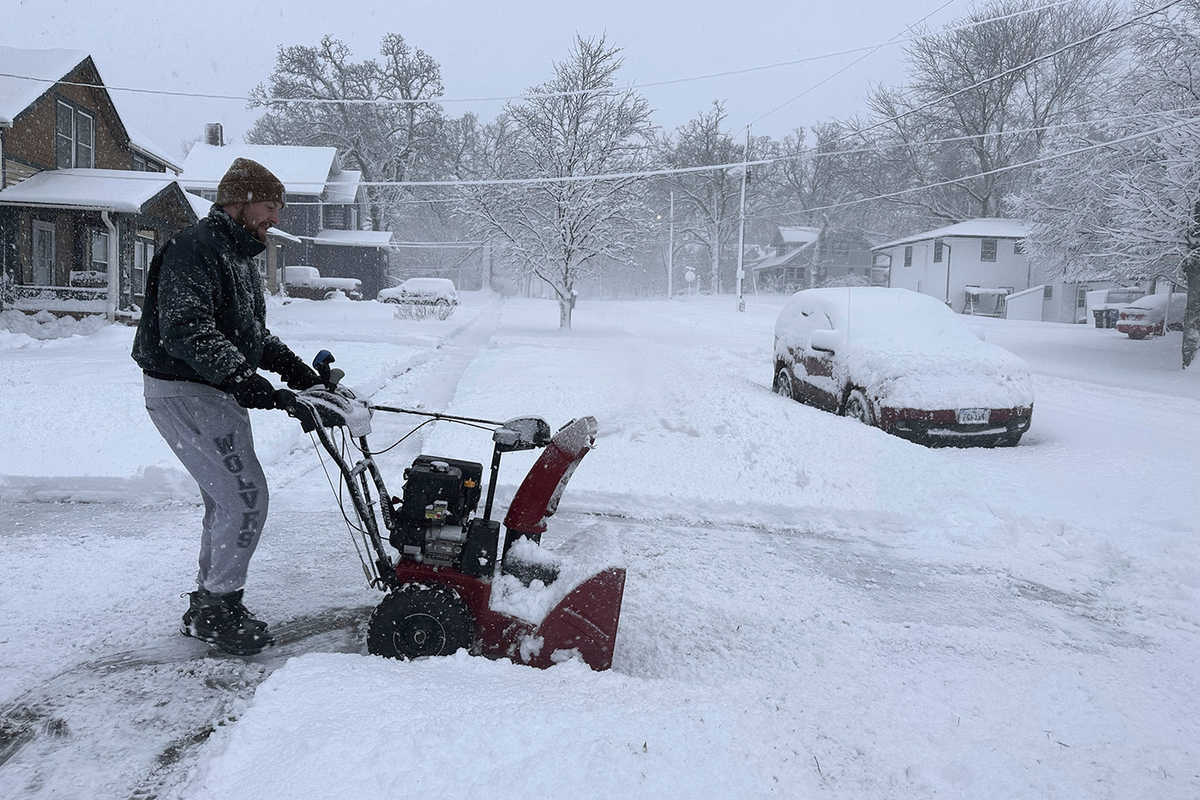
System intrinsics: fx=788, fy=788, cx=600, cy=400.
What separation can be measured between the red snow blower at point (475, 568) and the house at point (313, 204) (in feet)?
115

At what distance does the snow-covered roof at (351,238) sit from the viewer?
4178 cm

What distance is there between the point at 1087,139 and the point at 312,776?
2525 cm

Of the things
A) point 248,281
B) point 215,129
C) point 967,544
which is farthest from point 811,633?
point 215,129

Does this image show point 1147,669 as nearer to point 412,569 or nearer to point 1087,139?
point 412,569

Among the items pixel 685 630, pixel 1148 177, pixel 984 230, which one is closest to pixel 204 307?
pixel 685 630

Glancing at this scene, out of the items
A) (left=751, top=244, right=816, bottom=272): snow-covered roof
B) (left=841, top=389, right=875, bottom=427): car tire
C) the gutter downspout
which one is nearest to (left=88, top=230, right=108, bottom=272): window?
the gutter downspout

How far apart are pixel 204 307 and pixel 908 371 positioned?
6.87 metres

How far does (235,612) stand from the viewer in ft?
10.8

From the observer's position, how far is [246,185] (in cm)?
323

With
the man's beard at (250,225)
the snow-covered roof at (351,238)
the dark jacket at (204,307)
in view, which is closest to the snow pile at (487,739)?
the dark jacket at (204,307)

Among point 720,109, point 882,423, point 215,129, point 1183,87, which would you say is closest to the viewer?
point 882,423

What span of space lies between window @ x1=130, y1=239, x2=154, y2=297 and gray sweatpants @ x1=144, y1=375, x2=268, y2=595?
973 inches

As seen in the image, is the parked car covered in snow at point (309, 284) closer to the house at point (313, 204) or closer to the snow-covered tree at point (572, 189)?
the house at point (313, 204)

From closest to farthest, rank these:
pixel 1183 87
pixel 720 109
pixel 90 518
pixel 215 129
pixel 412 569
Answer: pixel 412 569, pixel 90 518, pixel 1183 87, pixel 215 129, pixel 720 109
